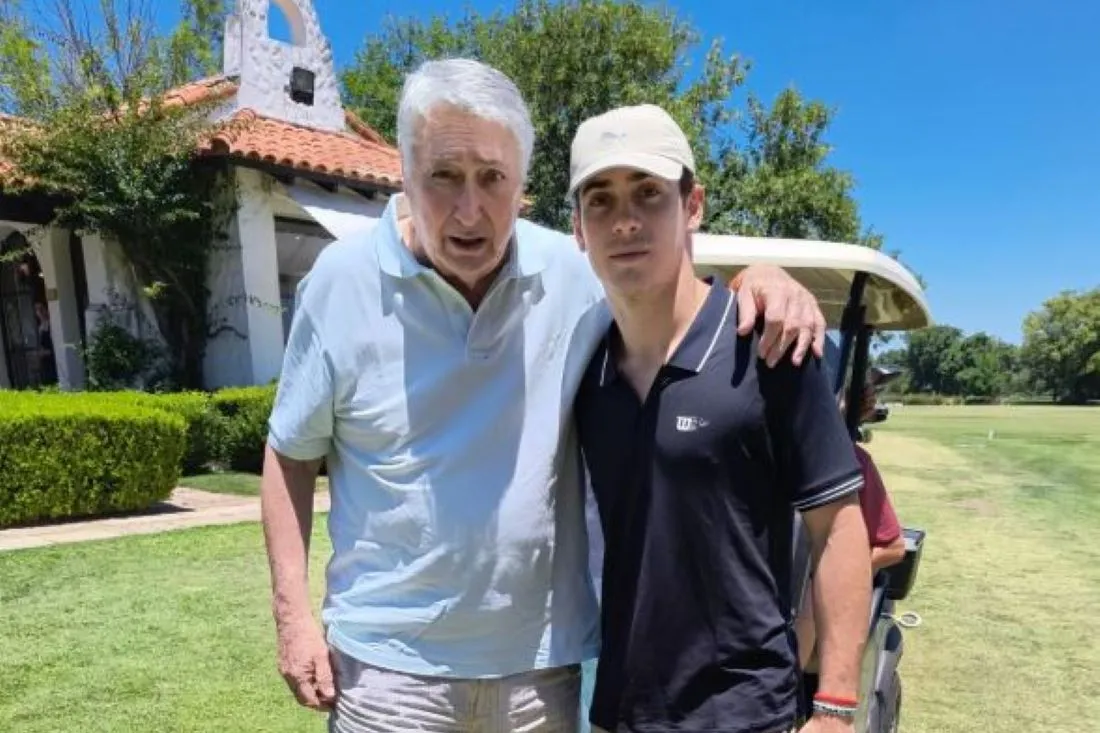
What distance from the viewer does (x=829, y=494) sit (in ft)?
5.35

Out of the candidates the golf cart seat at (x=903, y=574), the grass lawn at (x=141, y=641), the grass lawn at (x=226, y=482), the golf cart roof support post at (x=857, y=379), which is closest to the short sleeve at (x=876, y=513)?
the golf cart roof support post at (x=857, y=379)

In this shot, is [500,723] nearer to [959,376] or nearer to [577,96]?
[577,96]

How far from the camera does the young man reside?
1641mm

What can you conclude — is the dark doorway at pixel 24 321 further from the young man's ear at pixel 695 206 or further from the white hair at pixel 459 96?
the young man's ear at pixel 695 206

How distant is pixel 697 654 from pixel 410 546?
2.05 ft

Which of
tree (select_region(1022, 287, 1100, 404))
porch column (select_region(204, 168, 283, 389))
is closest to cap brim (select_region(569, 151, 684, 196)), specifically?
porch column (select_region(204, 168, 283, 389))

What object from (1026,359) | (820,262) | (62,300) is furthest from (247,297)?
(1026,359)

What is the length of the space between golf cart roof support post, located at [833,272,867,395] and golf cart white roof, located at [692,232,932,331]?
0.11 feet

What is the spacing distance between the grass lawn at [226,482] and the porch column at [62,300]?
10.8 ft

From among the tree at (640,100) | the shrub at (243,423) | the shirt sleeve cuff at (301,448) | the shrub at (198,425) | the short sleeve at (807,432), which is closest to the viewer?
the short sleeve at (807,432)

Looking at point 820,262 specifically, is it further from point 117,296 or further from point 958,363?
point 958,363

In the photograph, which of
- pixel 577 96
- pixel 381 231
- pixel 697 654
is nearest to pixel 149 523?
pixel 381 231

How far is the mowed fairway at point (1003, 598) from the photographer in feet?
14.7

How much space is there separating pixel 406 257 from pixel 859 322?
174cm
